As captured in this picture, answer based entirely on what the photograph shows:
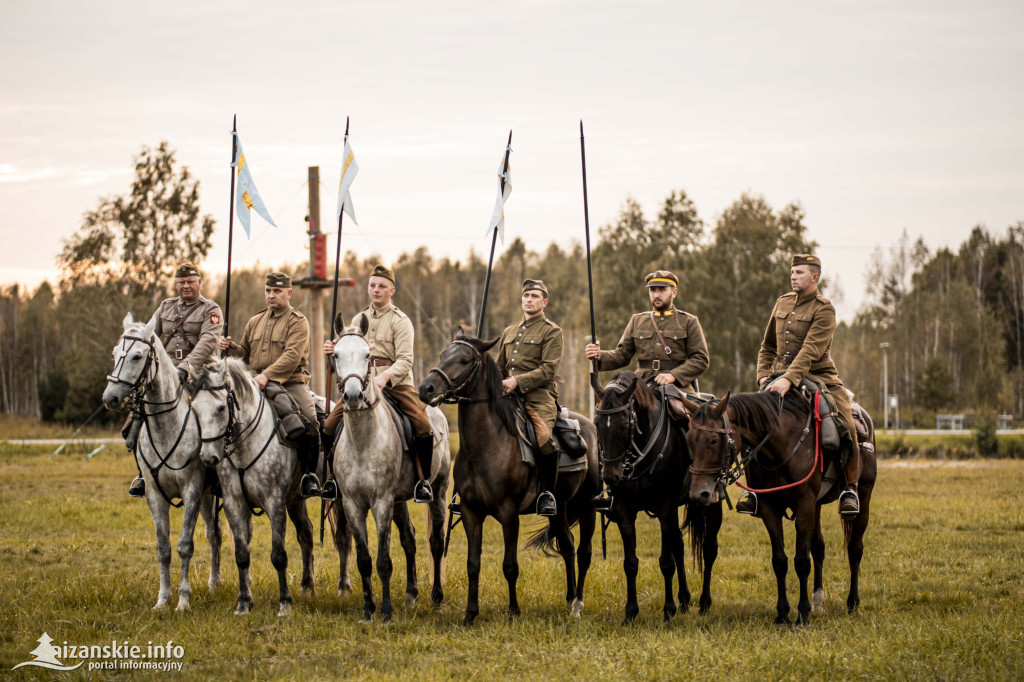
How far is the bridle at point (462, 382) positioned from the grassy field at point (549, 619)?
216 centimetres

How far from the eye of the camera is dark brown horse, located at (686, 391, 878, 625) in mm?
8500

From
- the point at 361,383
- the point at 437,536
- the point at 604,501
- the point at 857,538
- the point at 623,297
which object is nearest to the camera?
the point at 361,383

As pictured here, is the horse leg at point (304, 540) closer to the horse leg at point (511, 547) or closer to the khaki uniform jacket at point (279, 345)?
the khaki uniform jacket at point (279, 345)

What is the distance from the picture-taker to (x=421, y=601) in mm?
10234

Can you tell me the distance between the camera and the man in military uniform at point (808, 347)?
9.36m

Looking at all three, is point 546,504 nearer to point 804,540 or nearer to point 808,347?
point 804,540

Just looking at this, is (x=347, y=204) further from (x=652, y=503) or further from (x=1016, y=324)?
(x=1016, y=324)

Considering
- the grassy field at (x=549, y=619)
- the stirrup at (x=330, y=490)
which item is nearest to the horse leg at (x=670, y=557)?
the grassy field at (x=549, y=619)

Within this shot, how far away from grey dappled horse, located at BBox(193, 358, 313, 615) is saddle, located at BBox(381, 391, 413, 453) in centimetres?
123

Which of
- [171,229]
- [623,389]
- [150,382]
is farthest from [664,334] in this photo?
[171,229]

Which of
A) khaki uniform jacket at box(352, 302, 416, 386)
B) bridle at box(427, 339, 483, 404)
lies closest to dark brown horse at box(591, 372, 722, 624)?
bridle at box(427, 339, 483, 404)

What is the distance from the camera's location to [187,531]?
32.0 ft

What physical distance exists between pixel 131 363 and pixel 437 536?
3794 mm

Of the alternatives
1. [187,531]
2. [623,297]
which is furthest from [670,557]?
[623,297]
